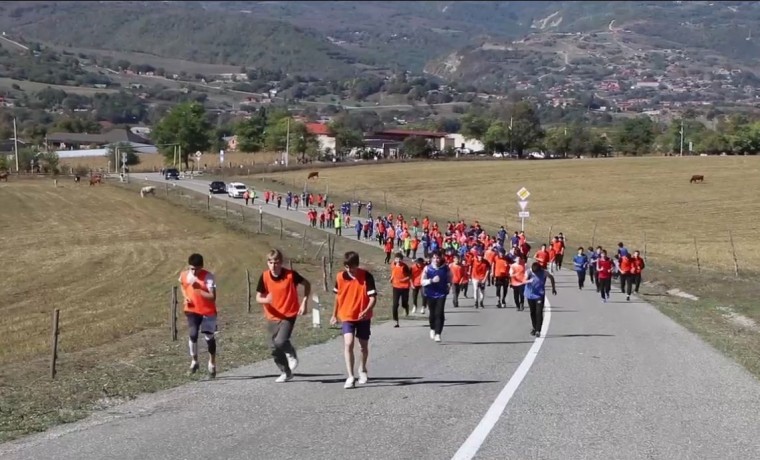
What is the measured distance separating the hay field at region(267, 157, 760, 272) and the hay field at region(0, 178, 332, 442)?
1846cm

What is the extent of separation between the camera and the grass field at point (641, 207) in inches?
1158

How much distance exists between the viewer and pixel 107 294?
A: 100.0ft

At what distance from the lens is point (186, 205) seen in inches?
2813

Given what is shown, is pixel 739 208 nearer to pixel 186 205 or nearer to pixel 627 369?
pixel 186 205

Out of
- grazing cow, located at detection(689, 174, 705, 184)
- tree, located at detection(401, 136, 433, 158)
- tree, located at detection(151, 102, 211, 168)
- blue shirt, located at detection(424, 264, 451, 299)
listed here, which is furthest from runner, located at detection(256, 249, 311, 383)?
tree, located at detection(401, 136, 433, 158)

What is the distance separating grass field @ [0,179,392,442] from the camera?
12.8 m

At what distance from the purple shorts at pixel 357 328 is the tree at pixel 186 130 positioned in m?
122

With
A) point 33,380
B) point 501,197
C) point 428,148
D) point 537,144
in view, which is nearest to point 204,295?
point 33,380

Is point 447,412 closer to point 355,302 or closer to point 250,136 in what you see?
point 355,302

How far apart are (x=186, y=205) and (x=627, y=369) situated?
59650 millimetres

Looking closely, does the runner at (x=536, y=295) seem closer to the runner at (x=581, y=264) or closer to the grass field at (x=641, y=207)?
the grass field at (x=641, y=207)

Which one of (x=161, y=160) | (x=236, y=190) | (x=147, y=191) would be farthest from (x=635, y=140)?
(x=147, y=191)

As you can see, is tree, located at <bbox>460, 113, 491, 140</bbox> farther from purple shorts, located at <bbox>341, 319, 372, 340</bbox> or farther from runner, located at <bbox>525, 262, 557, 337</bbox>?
purple shorts, located at <bbox>341, 319, 372, 340</bbox>

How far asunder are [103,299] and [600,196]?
194 feet
